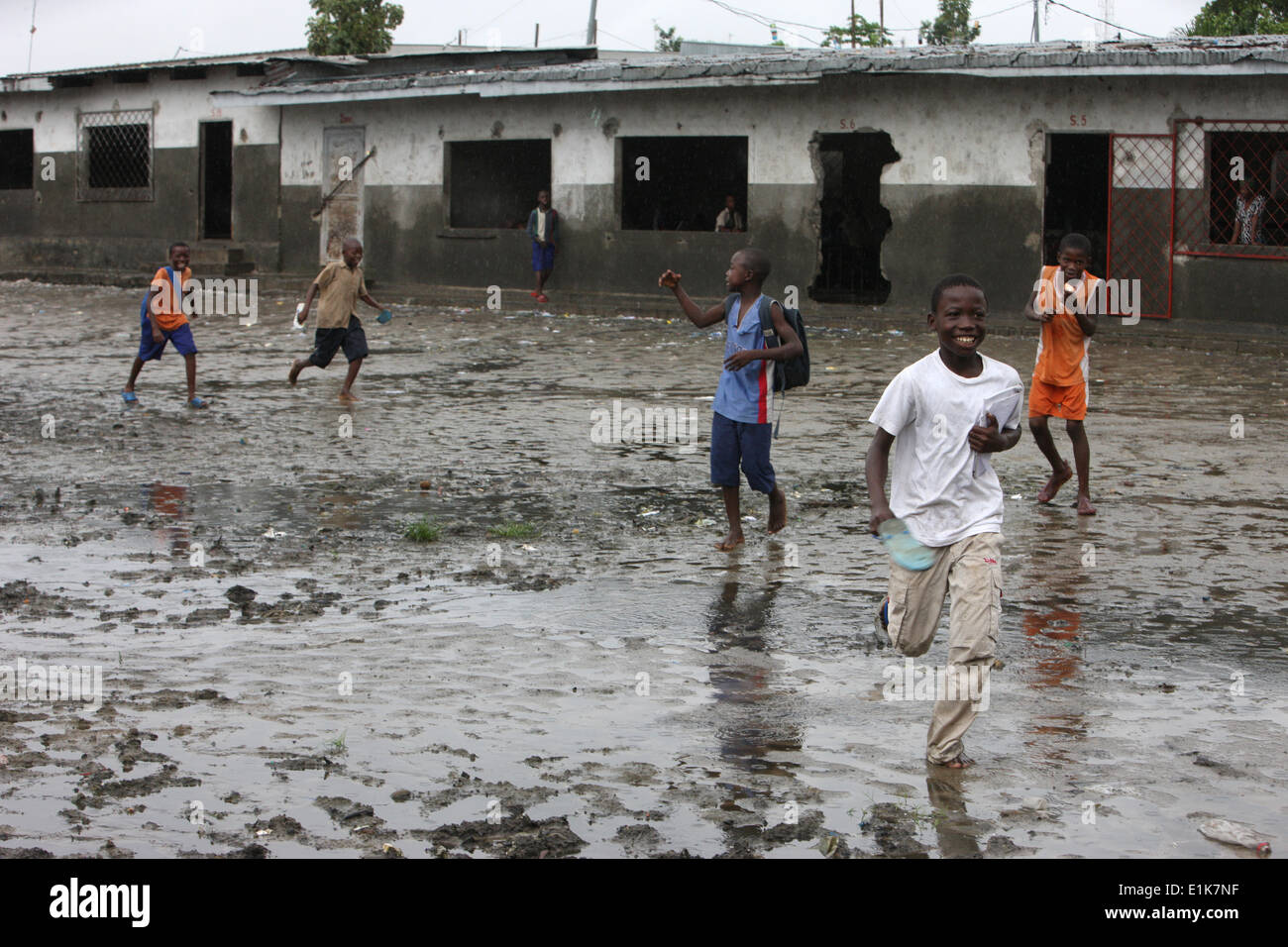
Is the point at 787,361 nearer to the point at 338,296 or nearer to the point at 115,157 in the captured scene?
the point at 338,296

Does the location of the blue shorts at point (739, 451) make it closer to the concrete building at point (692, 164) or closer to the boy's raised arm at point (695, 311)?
the boy's raised arm at point (695, 311)

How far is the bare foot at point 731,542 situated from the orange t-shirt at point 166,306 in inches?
245

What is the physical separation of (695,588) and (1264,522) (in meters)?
3.39

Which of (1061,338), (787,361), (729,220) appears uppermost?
(729,220)

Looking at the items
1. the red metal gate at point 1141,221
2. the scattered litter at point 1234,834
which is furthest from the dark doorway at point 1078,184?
the scattered litter at point 1234,834

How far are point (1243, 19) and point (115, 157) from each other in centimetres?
2276

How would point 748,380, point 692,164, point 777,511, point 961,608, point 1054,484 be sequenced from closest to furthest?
point 961,608 < point 748,380 < point 777,511 < point 1054,484 < point 692,164

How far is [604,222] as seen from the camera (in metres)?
22.5

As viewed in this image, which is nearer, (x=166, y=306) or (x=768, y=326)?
(x=768, y=326)

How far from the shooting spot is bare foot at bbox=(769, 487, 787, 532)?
7.80 meters

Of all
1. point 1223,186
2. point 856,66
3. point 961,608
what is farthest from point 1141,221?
point 961,608

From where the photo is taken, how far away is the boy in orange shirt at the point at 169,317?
12047 mm

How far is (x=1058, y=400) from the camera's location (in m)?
8.70
